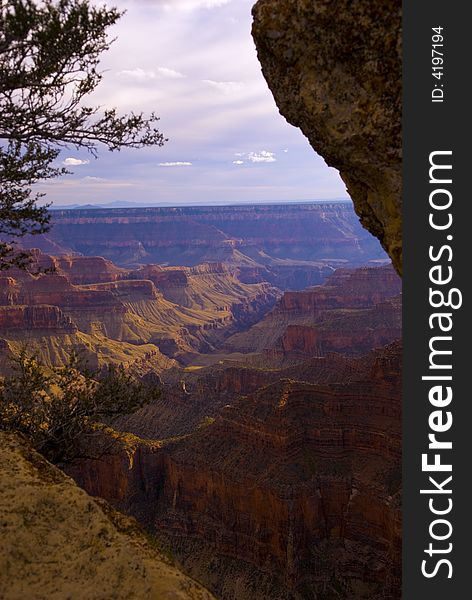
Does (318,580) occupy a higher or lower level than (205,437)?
lower

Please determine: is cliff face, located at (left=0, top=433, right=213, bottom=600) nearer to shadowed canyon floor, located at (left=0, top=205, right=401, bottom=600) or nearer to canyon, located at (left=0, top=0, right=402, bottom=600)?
canyon, located at (left=0, top=0, right=402, bottom=600)

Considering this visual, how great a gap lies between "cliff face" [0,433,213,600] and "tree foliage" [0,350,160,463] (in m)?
3.51

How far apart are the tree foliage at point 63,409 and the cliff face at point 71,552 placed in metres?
3.51

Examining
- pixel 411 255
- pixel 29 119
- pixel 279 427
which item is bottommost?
pixel 279 427

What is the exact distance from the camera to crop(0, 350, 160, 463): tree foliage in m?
9.83

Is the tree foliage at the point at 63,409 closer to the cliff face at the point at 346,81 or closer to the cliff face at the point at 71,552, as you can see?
the cliff face at the point at 71,552

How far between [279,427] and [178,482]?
22.5ft

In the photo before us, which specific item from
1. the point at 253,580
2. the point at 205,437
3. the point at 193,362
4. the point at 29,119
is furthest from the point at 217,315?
the point at 29,119

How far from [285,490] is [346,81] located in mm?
20210

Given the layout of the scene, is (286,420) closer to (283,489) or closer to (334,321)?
(283,489)

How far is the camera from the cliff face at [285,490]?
21.4 m

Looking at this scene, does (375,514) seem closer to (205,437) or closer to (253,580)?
(253,580)

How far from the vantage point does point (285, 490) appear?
22.7 meters

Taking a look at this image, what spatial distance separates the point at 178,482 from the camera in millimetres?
27312
